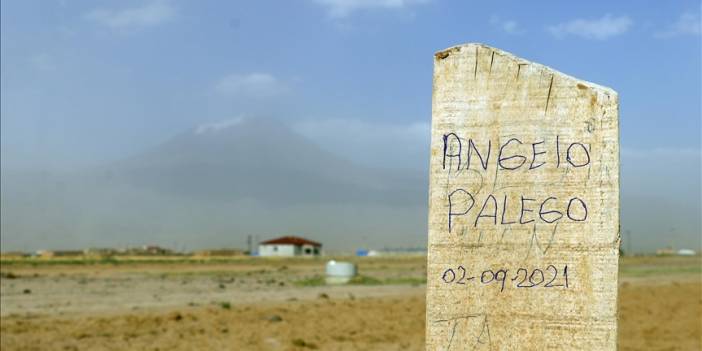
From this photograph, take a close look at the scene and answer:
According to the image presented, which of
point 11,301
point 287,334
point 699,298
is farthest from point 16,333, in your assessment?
point 699,298

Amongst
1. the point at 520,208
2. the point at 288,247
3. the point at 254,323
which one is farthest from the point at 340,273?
the point at 288,247

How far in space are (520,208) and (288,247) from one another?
133 m

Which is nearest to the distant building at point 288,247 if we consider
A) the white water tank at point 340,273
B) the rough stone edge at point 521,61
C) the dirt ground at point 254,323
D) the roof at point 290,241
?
the roof at point 290,241

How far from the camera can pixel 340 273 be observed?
117 ft

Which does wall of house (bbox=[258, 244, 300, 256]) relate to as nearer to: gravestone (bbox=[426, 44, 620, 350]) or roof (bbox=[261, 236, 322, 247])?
roof (bbox=[261, 236, 322, 247])

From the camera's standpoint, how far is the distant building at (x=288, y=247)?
13591cm

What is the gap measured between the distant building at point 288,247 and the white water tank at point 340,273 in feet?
329

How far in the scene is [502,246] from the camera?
12.7ft

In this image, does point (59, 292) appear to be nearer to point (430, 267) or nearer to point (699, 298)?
point (699, 298)

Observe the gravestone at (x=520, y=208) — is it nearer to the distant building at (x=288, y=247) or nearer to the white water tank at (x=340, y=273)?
the white water tank at (x=340, y=273)

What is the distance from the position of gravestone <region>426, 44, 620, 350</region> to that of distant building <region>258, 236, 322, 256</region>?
133m

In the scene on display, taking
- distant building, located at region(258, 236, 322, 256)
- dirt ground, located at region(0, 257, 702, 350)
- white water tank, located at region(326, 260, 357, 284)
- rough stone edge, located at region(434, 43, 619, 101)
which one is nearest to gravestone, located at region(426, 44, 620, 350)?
rough stone edge, located at region(434, 43, 619, 101)

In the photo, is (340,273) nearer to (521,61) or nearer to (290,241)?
(521,61)

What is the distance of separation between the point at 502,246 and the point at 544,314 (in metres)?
0.38
